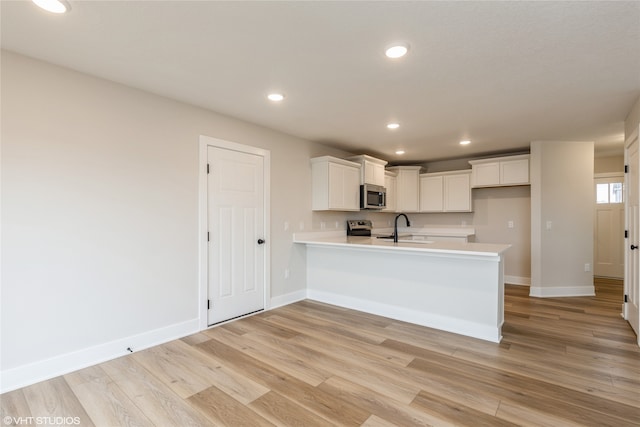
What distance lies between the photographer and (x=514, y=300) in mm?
4480

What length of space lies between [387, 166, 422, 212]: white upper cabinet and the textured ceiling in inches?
101

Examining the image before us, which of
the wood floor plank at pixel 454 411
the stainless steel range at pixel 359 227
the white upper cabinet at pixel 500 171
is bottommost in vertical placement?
the wood floor plank at pixel 454 411

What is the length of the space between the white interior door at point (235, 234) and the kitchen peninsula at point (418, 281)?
797mm

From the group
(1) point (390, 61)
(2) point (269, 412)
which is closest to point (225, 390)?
(2) point (269, 412)

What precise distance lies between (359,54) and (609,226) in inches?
264

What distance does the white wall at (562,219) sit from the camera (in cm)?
470

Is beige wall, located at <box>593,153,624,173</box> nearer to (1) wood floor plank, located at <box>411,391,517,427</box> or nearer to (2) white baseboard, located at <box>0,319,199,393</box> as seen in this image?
(1) wood floor plank, located at <box>411,391,517,427</box>

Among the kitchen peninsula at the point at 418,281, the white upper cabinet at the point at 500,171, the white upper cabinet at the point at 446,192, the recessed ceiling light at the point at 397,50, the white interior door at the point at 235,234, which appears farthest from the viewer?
the white upper cabinet at the point at 446,192

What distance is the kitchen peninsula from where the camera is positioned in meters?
3.10

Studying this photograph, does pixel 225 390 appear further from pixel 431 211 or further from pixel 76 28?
pixel 431 211

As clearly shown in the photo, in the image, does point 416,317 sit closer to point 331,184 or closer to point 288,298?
point 288,298

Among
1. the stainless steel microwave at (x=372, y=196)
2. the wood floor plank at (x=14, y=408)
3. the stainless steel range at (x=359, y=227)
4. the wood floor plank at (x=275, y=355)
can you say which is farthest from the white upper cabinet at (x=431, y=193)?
the wood floor plank at (x=14, y=408)

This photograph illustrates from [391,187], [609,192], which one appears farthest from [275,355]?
[609,192]

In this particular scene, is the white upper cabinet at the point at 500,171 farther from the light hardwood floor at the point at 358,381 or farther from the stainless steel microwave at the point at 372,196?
the light hardwood floor at the point at 358,381
